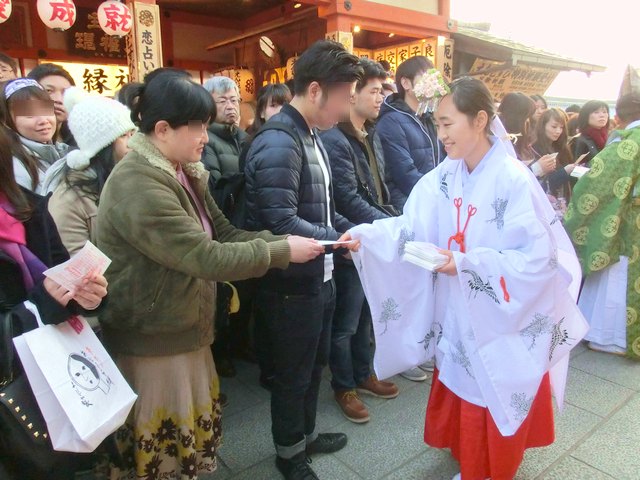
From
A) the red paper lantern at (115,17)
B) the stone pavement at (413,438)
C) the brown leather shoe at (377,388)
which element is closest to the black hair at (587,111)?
the stone pavement at (413,438)

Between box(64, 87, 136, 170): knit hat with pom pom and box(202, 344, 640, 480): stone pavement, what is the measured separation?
2004mm

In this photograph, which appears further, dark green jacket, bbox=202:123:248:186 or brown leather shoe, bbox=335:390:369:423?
dark green jacket, bbox=202:123:248:186

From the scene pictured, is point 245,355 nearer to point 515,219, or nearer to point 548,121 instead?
point 515,219

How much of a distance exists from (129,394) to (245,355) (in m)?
2.70

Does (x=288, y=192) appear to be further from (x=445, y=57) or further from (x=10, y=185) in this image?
(x=445, y=57)

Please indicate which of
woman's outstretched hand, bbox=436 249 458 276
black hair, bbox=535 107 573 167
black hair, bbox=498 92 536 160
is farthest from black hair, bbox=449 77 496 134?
black hair, bbox=535 107 573 167

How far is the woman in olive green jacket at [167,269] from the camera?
1.89m

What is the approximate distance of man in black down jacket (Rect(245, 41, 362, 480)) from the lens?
2406 mm

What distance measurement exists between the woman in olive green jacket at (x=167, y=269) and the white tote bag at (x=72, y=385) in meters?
0.24

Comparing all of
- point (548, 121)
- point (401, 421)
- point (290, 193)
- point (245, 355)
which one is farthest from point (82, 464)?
point (548, 121)

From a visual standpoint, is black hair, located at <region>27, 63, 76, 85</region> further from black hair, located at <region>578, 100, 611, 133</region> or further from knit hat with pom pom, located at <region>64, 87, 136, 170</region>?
black hair, located at <region>578, 100, 611, 133</region>

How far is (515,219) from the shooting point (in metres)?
2.33

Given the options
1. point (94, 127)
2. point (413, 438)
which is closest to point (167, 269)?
point (94, 127)

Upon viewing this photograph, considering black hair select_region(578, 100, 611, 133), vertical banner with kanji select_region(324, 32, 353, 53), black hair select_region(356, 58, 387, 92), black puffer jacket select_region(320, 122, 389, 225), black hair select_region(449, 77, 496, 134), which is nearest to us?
black hair select_region(449, 77, 496, 134)
